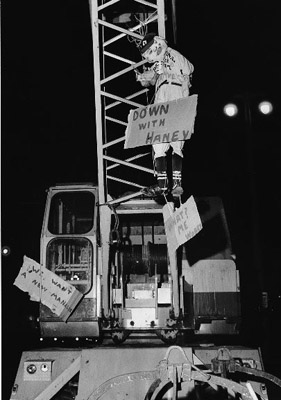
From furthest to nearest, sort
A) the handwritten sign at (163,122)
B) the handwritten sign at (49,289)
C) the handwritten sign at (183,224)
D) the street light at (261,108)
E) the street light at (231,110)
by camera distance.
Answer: the street light at (231,110) < the street light at (261,108) < the handwritten sign at (49,289) < the handwritten sign at (163,122) < the handwritten sign at (183,224)

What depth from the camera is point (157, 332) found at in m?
6.20

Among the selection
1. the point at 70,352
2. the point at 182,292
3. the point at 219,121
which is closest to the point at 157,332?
the point at 182,292

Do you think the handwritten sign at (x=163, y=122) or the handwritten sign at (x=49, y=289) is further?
the handwritten sign at (x=49, y=289)

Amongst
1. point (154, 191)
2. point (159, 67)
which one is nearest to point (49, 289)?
point (154, 191)

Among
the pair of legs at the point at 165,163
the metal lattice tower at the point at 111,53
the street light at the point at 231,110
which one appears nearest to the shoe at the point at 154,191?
the pair of legs at the point at 165,163

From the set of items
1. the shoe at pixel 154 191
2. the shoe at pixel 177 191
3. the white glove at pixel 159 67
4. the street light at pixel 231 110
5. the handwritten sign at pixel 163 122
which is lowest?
the shoe at pixel 177 191

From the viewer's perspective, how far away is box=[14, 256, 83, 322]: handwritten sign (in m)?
6.02

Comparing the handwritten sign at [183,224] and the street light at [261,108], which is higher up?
the street light at [261,108]

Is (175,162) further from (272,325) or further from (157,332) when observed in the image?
(272,325)

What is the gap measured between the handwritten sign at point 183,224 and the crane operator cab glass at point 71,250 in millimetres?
1528

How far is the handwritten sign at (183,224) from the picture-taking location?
15.4ft

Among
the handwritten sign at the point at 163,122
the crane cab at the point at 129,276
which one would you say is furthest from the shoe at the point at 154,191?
the handwritten sign at the point at 163,122

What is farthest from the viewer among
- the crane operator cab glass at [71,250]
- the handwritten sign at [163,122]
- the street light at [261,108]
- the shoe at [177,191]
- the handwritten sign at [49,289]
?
the street light at [261,108]

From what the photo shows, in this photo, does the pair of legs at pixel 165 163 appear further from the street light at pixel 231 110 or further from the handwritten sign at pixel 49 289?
the street light at pixel 231 110
